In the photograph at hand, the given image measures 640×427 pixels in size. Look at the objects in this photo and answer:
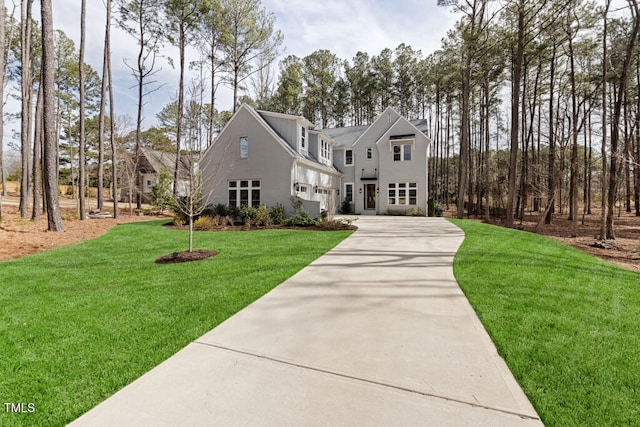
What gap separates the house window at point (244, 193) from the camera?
1544 cm

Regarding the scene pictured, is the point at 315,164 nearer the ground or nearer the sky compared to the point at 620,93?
nearer the ground

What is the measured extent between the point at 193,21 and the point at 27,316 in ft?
67.1

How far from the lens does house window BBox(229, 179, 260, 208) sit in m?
15.4

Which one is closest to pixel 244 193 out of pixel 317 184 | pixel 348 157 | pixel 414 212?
pixel 317 184

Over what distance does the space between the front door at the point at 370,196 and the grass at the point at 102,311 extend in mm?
14153

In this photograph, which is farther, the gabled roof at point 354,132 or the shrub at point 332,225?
the gabled roof at point 354,132

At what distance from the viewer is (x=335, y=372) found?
237cm

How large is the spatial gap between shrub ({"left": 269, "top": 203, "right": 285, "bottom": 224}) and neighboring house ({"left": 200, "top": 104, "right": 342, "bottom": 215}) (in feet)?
1.57

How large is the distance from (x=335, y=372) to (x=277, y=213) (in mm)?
12114

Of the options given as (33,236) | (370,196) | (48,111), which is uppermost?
(48,111)

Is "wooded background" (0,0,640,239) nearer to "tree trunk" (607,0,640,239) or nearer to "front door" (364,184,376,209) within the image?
"tree trunk" (607,0,640,239)

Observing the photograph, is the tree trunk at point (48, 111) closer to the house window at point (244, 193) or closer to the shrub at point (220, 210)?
the shrub at point (220, 210)

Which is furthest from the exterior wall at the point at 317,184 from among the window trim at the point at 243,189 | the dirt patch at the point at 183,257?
the dirt patch at the point at 183,257

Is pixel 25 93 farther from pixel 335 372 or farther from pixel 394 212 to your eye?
pixel 394 212
